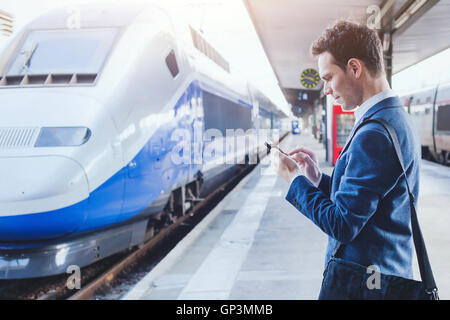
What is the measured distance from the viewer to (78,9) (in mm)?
4738

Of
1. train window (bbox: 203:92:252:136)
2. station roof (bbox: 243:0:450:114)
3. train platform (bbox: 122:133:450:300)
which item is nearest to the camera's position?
train platform (bbox: 122:133:450:300)

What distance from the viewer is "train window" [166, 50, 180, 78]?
15.4 ft

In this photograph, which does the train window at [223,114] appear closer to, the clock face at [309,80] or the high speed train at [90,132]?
the high speed train at [90,132]

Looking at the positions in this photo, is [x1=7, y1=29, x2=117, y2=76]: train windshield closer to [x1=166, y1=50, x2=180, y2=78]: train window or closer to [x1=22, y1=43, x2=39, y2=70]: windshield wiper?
[x1=22, y1=43, x2=39, y2=70]: windshield wiper

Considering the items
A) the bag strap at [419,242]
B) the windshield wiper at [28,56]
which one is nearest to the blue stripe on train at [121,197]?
the windshield wiper at [28,56]

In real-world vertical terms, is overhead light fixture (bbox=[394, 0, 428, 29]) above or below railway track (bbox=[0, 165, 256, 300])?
above

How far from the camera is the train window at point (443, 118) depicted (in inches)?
514

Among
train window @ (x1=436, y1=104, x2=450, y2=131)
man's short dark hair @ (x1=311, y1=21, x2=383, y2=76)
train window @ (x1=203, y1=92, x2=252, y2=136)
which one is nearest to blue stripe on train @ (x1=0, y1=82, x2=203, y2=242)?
train window @ (x1=203, y1=92, x2=252, y2=136)

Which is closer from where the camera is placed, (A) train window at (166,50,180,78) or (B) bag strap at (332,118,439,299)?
(B) bag strap at (332,118,439,299)

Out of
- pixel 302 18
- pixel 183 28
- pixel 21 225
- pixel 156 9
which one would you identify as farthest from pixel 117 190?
pixel 302 18

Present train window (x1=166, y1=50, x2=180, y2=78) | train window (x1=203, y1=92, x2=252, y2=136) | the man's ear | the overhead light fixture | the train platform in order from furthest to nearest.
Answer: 1. the overhead light fixture
2. train window (x1=203, y1=92, x2=252, y2=136)
3. train window (x1=166, y1=50, x2=180, y2=78)
4. the train platform
5. the man's ear

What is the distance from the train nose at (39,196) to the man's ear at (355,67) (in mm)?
2442

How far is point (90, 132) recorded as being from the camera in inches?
137
